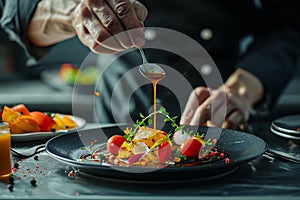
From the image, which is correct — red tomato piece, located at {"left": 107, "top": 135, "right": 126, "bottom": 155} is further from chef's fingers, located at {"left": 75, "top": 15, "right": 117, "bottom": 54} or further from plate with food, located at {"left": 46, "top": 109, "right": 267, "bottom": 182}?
chef's fingers, located at {"left": 75, "top": 15, "right": 117, "bottom": 54}

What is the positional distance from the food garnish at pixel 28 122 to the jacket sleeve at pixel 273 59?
2.66ft

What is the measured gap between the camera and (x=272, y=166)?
1109 millimetres

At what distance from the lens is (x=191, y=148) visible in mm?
1053

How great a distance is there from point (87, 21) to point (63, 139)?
327 millimetres

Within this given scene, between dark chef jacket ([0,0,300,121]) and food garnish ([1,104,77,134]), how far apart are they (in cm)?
65

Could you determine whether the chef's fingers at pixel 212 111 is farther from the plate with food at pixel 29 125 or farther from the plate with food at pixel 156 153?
the plate with food at pixel 29 125

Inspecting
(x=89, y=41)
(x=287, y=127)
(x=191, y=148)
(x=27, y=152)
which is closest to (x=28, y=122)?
(x=27, y=152)

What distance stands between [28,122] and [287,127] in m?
0.72

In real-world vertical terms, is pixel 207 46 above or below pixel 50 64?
above

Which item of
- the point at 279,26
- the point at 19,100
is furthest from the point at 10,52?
the point at 279,26

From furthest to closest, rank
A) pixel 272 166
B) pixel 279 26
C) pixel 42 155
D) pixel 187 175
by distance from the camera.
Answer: pixel 279 26
pixel 42 155
pixel 272 166
pixel 187 175

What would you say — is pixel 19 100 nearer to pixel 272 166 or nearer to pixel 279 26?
pixel 279 26

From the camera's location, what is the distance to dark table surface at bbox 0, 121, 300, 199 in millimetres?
885

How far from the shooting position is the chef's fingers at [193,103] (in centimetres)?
155
